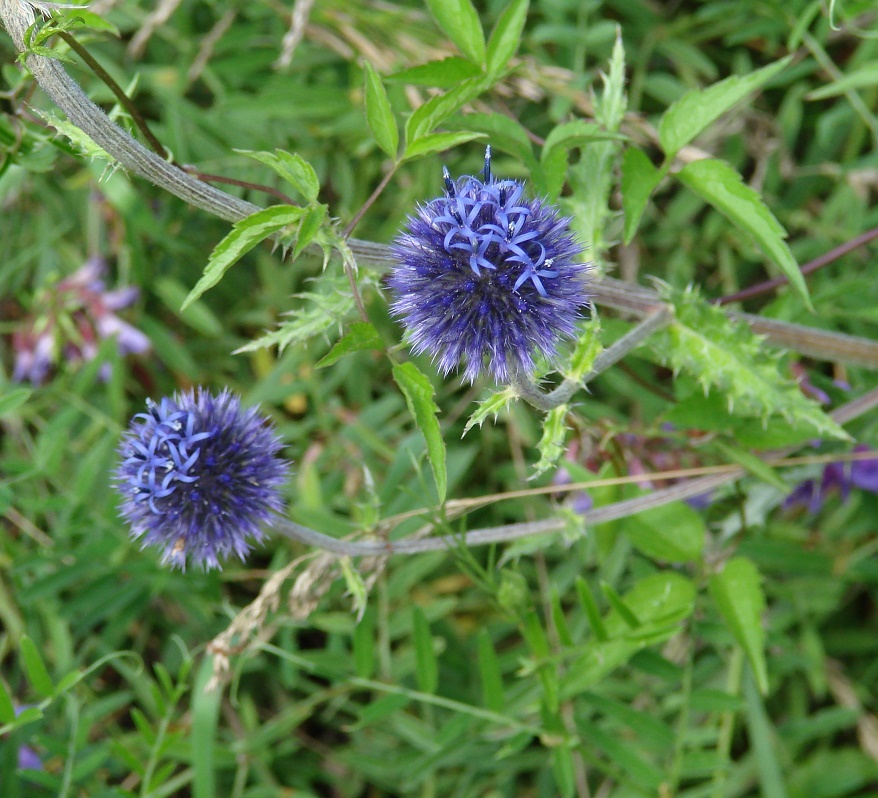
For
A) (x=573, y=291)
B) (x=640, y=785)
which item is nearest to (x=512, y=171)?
(x=573, y=291)

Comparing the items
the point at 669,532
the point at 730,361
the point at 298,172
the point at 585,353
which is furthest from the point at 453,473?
the point at 298,172

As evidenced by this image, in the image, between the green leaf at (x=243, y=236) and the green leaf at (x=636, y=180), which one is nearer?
the green leaf at (x=243, y=236)

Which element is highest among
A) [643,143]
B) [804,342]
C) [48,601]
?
[643,143]

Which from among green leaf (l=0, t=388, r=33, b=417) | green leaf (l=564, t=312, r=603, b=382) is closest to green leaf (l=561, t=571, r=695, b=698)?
green leaf (l=564, t=312, r=603, b=382)

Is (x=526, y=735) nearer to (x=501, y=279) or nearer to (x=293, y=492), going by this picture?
(x=293, y=492)

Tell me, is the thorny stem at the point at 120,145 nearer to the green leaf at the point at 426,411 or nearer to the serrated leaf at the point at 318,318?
the serrated leaf at the point at 318,318

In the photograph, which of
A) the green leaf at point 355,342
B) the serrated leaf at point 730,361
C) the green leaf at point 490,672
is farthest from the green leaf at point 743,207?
the green leaf at point 490,672

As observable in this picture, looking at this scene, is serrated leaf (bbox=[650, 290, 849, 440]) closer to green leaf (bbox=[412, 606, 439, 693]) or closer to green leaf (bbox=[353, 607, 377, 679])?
green leaf (bbox=[412, 606, 439, 693])
